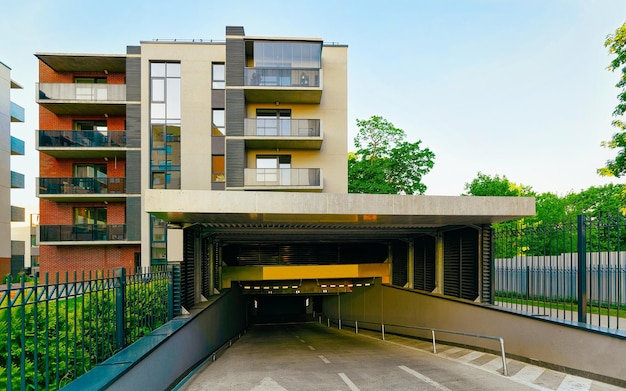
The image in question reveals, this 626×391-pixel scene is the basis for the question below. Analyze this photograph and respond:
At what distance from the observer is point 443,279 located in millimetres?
15086

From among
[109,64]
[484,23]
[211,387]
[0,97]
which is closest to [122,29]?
[109,64]

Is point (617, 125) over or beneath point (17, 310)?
over

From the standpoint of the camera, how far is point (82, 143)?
83.7ft

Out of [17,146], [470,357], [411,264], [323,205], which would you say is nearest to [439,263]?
[411,264]

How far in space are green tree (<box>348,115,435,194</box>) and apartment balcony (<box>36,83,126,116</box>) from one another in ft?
63.5

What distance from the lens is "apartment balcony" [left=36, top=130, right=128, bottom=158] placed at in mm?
24984

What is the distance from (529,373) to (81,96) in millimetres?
27287

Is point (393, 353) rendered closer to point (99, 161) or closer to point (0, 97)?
point (99, 161)

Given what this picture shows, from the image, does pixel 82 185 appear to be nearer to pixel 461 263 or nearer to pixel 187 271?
pixel 187 271

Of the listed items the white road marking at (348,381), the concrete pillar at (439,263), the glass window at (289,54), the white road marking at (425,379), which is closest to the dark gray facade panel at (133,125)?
the glass window at (289,54)

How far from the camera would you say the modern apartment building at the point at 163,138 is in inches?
982

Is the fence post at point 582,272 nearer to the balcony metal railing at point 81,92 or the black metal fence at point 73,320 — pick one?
the black metal fence at point 73,320

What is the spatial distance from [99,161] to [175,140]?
18.6ft

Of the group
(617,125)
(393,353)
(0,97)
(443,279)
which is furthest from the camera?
(0,97)
